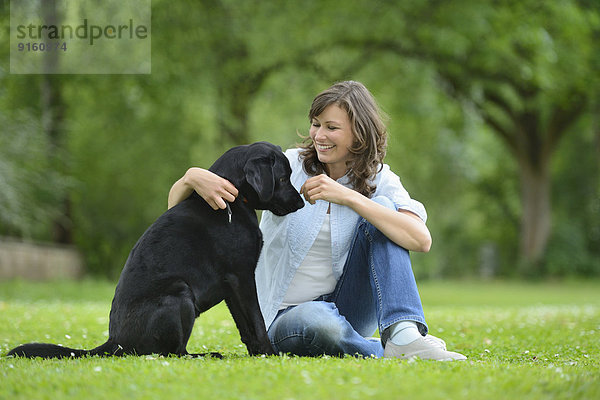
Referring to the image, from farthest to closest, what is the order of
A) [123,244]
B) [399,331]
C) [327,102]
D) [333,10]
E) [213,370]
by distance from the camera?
[123,244] < [333,10] < [327,102] < [399,331] < [213,370]

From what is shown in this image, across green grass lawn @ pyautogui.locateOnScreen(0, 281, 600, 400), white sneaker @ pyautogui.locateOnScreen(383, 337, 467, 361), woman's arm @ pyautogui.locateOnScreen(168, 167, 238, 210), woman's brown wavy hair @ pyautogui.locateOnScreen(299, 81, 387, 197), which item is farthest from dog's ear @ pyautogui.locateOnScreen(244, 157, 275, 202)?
white sneaker @ pyautogui.locateOnScreen(383, 337, 467, 361)

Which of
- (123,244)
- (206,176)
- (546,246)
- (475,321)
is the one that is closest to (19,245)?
(123,244)

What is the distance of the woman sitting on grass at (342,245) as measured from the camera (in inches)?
164

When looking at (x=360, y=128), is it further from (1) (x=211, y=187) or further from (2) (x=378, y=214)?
(1) (x=211, y=187)

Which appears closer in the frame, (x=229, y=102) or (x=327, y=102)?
(x=327, y=102)

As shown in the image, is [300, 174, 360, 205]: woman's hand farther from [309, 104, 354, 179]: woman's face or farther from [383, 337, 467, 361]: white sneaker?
[383, 337, 467, 361]: white sneaker

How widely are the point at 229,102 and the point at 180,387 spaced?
1763 cm

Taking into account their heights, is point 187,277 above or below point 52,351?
above

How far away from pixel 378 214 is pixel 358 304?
0.74 m

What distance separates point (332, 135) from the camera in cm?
457

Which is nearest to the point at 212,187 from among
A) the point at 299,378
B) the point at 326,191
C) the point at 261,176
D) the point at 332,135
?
the point at 261,176

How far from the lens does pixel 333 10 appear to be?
A: 17.8 m

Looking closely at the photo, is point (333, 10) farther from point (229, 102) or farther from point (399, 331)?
→ point (399, 331)

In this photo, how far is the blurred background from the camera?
55.1 feet
